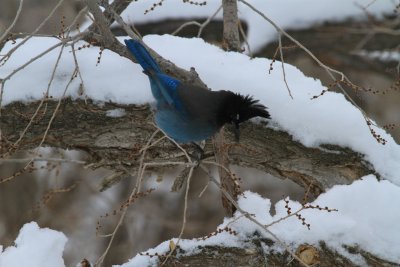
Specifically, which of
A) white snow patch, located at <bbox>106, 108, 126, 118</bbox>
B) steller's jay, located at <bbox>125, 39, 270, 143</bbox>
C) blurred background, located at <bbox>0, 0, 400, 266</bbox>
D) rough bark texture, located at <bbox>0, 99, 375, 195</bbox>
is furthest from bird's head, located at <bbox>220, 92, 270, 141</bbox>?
blurred background, located at <bbox>0, 0, 400, 266</bbox>

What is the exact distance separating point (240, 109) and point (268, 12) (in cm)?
258

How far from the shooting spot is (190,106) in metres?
3.85

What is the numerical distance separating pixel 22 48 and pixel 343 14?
329cm

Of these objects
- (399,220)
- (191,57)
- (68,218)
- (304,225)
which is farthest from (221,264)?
(68,218)

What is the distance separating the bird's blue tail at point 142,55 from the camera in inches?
144

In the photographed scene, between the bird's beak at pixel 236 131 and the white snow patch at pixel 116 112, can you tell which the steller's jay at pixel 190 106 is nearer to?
the bird's beak at pixel 236 131

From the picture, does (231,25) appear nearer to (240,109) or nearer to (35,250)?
(240,109)

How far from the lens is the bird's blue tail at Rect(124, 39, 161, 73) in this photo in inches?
144

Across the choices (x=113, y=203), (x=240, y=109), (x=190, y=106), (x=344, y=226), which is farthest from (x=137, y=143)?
(x=113, y=203)

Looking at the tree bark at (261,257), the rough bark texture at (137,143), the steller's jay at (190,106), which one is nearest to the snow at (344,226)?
the tree bark at (261,257)

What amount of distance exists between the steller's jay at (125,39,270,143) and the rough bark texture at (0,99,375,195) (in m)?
0.13

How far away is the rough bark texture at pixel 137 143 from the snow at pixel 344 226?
8.4 inches

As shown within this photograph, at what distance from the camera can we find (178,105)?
3869 mm

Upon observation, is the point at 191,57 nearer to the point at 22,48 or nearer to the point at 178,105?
the point at 178,105
